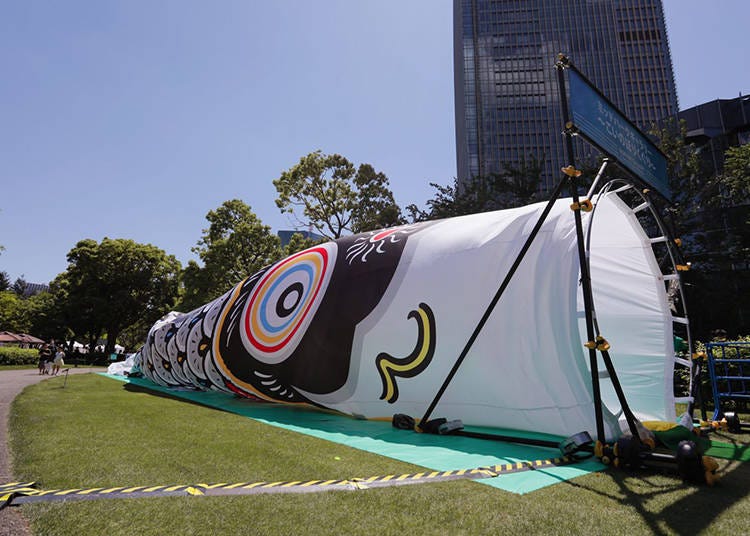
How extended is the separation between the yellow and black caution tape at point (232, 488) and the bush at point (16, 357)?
32088 millimetres

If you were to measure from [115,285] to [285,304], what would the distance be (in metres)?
33.2

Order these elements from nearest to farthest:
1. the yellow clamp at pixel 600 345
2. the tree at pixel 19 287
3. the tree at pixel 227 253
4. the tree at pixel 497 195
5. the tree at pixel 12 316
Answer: the yellow clamp at pixel 600 345 → the tree at pixel 497 195 → the tree at pixel 227 253 → the tree at pixel 12 316 → the tree at pixel 19 287

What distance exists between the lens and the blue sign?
211 inches

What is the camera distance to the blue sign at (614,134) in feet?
17.6

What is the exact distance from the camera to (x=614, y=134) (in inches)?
233

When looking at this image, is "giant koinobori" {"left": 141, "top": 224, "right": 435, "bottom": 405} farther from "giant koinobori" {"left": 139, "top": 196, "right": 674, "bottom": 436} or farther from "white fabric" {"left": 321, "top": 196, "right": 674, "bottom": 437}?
"white fabric" {"left": 321, "top": 196, "right": 674, "bottom": 437}

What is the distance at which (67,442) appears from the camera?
528cm

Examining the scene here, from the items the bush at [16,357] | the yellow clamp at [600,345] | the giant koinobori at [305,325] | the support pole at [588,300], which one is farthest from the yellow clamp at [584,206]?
the bush at [16,357]

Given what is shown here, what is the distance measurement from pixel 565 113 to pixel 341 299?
4.60 m

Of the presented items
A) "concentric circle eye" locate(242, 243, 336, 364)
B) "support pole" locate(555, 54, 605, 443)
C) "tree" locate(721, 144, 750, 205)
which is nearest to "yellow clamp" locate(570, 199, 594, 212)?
"support pole" locate(555, 54, 605, 443)

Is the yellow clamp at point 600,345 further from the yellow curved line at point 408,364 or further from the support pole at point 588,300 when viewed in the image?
the yellow curved line at point 408,364

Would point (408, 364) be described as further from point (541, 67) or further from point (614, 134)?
point (541, 67)

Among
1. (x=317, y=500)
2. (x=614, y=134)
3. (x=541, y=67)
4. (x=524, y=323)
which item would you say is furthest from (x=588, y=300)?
(x=541, y=67)

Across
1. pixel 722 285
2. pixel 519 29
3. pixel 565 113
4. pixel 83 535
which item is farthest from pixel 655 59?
pixel 83 535
